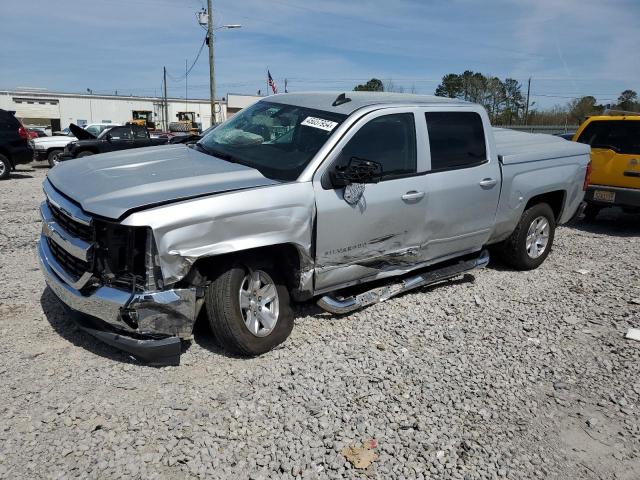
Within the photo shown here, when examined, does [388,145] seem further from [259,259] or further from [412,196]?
[259,259]

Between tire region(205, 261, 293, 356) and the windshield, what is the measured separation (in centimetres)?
74

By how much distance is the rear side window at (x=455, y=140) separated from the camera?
483 cm

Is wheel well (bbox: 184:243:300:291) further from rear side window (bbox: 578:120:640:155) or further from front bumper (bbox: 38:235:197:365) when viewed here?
rear side window (bbox: 578:120:640:155)

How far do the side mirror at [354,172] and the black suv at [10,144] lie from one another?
42.8ft

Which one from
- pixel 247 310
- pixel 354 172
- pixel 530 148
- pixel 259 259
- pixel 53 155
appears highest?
pixel 530 148

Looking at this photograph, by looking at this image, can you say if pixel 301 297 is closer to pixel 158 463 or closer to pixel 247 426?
pixel 247 426

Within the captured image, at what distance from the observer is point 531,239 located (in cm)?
627

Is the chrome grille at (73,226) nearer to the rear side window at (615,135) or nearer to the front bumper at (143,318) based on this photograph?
the front bumper at (143,318)

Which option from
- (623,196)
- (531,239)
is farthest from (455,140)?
(623,196)

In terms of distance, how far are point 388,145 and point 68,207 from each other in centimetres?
251

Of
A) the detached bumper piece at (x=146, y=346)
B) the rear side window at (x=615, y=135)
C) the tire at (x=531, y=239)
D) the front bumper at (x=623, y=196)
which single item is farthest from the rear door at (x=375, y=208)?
the rear side window at (x=615, y=135)

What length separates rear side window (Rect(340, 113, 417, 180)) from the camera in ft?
14.0

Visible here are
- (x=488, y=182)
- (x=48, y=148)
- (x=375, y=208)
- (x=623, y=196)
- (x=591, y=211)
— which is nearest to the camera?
(x=375, y=208)

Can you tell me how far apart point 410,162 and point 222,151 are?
1.62m
